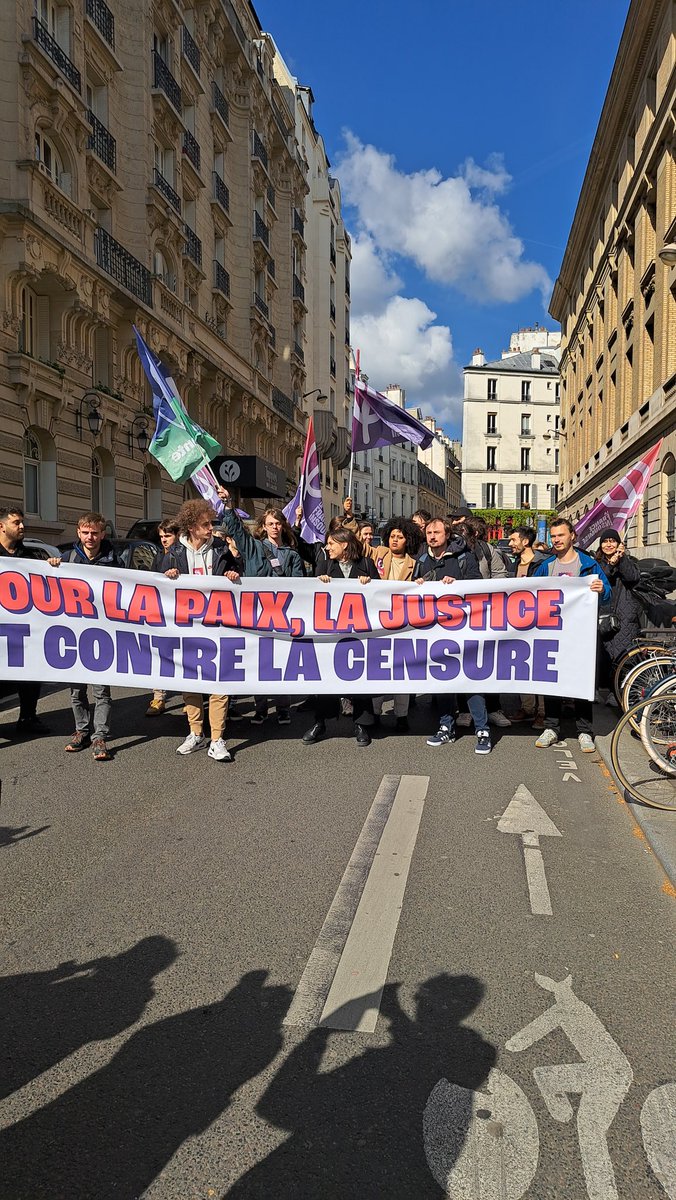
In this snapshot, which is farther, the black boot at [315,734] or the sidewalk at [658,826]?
the black boot at [315,734]

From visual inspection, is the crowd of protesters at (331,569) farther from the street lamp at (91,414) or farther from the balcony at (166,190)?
the balcony at (166,190)

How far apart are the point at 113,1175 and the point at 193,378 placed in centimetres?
2725

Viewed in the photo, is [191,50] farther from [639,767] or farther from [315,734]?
[639,767]

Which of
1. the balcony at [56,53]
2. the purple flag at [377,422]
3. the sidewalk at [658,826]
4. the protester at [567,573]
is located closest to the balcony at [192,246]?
the balcony at [56,53]

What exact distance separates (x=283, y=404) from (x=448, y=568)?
35332mm

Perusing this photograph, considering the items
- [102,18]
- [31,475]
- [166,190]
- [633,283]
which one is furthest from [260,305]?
[31,475]

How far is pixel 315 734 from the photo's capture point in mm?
7125

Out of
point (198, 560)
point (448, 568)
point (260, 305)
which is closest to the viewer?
point (198, 560)

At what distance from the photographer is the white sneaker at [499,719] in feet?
26.0

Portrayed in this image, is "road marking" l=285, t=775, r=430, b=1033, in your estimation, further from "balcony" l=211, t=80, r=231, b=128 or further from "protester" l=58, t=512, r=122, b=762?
"balcony" l=211, t=80, r=231, b=128

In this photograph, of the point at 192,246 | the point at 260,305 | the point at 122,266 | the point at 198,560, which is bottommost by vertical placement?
the point at 198,560

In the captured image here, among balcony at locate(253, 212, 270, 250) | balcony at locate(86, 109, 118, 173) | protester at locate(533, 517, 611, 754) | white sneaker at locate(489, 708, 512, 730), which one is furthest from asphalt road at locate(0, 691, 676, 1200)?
balcony at locate(253, 212, 270, 250)

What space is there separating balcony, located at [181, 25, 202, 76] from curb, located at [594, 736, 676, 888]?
97.1 ft

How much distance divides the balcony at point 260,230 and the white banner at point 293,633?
3312 centimetres
